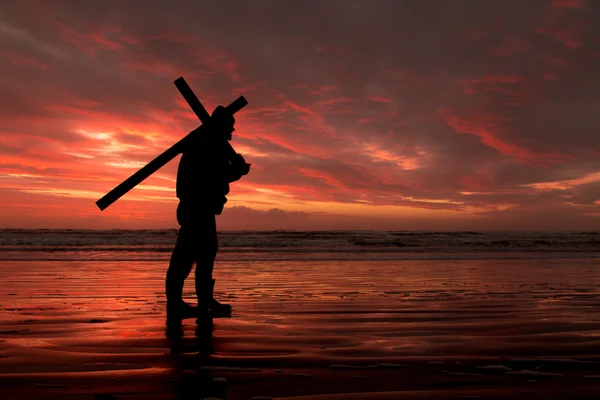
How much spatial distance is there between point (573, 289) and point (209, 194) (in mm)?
7526

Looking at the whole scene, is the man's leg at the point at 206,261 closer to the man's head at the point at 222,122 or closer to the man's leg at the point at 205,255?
the man's leg at the point at 205,255

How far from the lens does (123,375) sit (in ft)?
10.4

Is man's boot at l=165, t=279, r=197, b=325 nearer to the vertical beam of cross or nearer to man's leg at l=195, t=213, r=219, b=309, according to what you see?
man's leg at l=195, t=213, r=219, b=309

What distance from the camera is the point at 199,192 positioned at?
562 centimetres

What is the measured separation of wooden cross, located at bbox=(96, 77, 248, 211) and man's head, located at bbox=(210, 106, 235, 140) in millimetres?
105

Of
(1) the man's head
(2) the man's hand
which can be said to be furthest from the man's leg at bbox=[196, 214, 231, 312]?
(1) the man's head

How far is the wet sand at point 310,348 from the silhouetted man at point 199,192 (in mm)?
528

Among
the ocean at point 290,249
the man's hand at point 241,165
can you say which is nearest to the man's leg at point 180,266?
the man's hand at point 241,165

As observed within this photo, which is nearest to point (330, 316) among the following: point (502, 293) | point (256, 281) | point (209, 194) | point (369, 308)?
point (369, 308)

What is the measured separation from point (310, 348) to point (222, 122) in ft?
9.69

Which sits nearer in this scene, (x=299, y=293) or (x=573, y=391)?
(x=573, y=391)

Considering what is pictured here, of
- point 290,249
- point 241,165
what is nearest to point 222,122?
point 241,165

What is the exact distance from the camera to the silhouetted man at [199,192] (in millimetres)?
5539

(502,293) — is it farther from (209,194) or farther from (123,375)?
(123,375)
